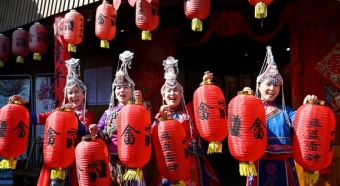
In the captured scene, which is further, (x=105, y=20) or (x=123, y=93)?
(x=105, y=20)

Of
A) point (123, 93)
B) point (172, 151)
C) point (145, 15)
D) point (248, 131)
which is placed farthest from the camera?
point (145, 15)

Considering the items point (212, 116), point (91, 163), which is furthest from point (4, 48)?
point (212, 116)

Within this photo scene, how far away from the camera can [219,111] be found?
3535mm

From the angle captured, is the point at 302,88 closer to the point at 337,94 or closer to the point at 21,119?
the point at 337,94

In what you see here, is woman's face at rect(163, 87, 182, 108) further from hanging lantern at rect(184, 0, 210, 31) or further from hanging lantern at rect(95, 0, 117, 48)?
hanging lantern at rect(95, 0, 117, 48)

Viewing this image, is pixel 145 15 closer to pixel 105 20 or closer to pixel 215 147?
pixel 105 20

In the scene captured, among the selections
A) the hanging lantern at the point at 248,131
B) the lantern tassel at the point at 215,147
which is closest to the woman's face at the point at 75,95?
the lantern tassel at the point at 215,147

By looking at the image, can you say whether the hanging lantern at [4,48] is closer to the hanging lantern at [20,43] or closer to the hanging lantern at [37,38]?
the hanging lantern at [20,43]

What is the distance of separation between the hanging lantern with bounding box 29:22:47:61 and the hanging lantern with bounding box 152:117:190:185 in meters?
3.98

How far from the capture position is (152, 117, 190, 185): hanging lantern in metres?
3.46

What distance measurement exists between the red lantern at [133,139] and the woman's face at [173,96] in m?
0.72

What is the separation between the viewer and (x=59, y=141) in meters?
3.57

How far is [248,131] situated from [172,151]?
0.83 metres

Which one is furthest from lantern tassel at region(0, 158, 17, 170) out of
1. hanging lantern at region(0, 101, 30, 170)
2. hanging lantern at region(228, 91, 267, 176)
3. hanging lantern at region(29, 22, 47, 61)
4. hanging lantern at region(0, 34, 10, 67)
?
hanging lantern at region(0, 34, 10, 67)
